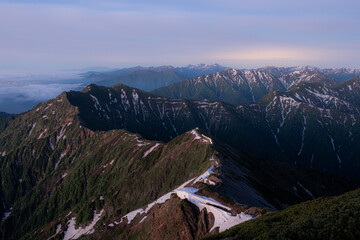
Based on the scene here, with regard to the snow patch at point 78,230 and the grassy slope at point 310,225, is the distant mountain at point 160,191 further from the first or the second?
the grassy slope at point 310,225

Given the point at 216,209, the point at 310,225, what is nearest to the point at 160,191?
the point at 216,209

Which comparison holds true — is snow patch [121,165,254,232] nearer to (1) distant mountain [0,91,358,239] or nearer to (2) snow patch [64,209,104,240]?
(1) distant mountain [0,91,358,239]

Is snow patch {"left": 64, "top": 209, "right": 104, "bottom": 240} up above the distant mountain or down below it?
below

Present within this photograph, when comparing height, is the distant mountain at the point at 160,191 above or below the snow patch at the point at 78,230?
above

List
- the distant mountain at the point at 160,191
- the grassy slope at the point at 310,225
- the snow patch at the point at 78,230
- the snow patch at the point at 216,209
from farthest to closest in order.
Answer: the snow patch at the point at 78,230, the distant mountain at the point at 160,191, the snow patch at the point at 216,209, the grassy slope at the point at 310,225

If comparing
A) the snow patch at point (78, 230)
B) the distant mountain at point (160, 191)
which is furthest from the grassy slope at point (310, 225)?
the snow patch at point (78, 230)

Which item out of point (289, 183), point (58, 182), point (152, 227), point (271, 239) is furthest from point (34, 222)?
point (271, 239)

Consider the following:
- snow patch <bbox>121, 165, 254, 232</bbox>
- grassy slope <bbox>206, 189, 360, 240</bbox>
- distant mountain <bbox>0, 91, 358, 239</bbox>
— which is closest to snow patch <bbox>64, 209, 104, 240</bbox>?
distant mountain <bbox>0, 91, 358, 239</bbox>

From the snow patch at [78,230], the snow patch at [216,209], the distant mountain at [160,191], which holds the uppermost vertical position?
the snow patch at [216,209]

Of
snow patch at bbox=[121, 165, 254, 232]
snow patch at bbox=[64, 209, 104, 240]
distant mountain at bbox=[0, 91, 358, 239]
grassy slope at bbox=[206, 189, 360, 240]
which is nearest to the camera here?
grassy slope at bbox=[206, 189, 360, 240]

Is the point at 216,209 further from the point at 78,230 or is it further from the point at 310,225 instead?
the point at 78,230

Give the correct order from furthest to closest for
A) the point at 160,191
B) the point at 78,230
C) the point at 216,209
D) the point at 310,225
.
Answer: the point at 78,230, the point at 160,191, the point at 216,209, the point at 310,225
